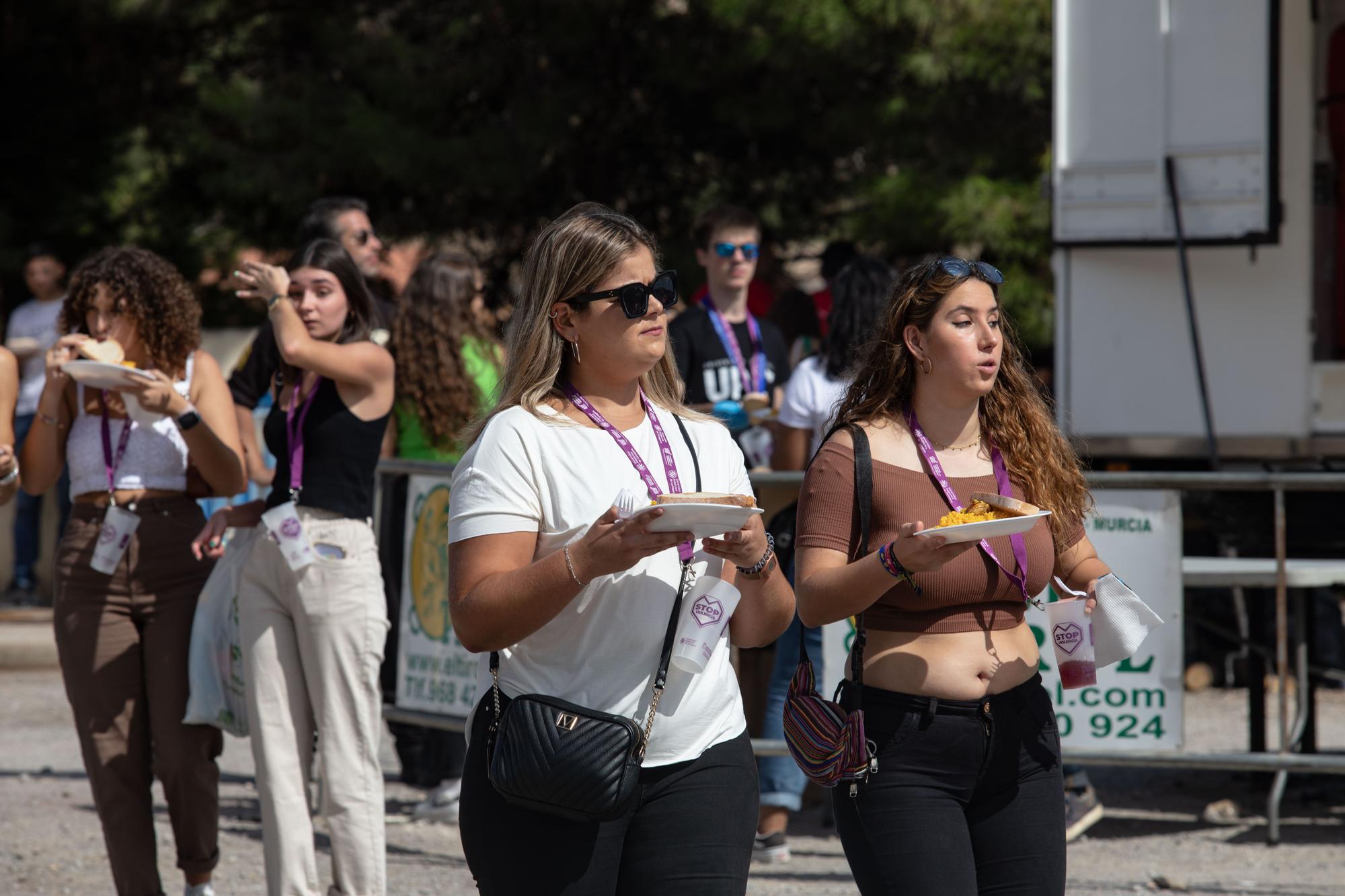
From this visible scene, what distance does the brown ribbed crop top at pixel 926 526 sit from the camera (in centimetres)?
329

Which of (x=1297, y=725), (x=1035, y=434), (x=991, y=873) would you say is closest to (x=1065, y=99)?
(x=1297, y=725)

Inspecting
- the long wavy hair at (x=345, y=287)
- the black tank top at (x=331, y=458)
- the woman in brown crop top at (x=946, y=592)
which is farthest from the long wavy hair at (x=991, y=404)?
the long wavy hair at (x=345, y=287)

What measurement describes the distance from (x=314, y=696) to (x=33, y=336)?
7189 millimetres

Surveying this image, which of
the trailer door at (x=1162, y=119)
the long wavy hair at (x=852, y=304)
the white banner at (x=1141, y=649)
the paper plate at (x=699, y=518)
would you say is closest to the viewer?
the paper plate at (x=699, y=518)

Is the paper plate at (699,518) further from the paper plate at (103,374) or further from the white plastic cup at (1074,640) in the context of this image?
the paper plate at (103,374)

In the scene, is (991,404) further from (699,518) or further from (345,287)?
(345,287)

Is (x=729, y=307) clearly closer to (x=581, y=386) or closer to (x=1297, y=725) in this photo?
(x=1297, y=725)

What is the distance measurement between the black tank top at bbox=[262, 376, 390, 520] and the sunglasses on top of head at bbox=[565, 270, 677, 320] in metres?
2.02

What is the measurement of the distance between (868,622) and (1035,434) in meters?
0.58

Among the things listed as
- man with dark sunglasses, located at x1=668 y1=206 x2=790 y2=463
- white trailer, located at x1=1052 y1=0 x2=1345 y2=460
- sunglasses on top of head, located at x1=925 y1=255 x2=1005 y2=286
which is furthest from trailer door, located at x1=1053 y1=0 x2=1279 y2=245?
sunglasses on top of head, located at x1=925 y1=255 x2=1005 y2=286

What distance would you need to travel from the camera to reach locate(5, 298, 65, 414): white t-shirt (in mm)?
10609

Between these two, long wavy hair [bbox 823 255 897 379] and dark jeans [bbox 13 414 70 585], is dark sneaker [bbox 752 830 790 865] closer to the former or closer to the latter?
long wavy hair [bbox 823 255 897 379]

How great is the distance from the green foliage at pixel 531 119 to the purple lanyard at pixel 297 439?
6702 millimetres

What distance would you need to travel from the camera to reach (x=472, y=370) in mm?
6148
